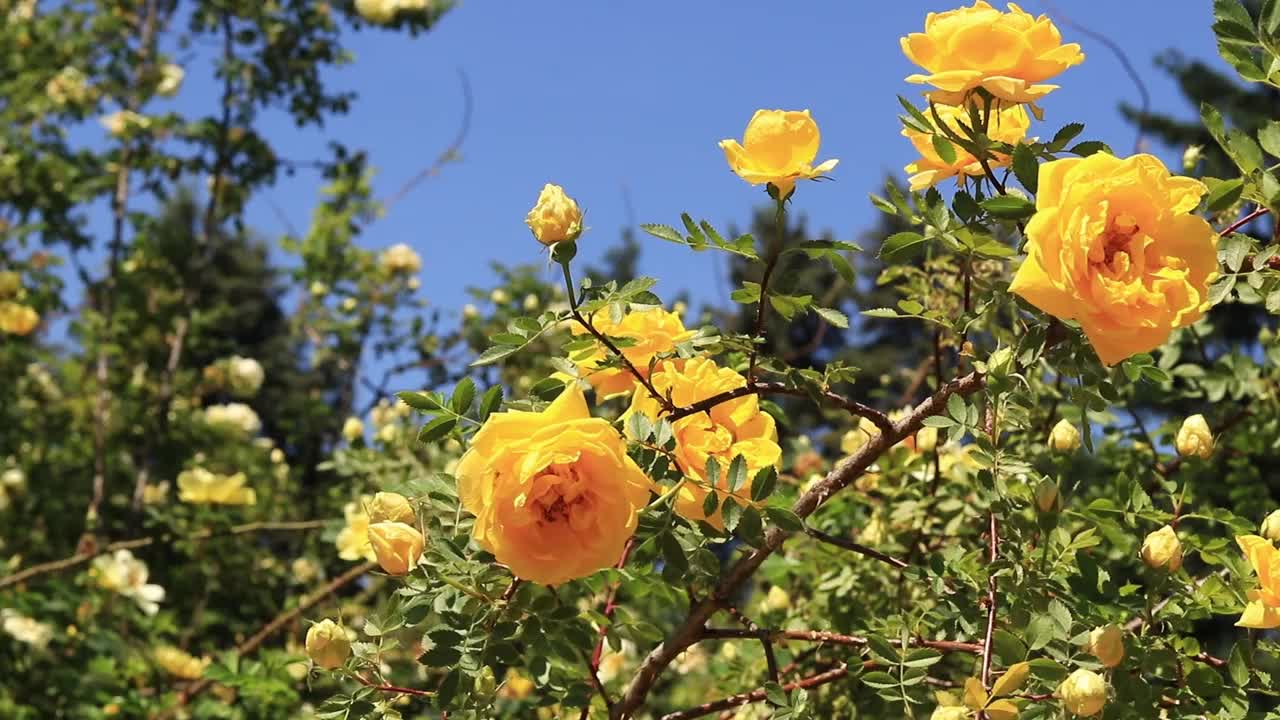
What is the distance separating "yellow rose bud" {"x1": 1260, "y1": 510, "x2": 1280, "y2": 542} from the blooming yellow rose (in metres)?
2.66

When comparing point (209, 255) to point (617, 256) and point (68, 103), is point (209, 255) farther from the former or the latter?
point (617, 256)

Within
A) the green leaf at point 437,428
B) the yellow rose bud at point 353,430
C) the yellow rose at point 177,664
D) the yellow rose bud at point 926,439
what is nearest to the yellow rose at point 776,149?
the green leaf at point 437,428

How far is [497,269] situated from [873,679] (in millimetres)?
3177

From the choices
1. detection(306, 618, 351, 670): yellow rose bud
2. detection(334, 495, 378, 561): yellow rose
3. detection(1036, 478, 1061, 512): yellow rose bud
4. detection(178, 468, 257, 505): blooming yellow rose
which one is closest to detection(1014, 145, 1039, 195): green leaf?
detection(1036, 478, 1061, 512): yellow rose bud

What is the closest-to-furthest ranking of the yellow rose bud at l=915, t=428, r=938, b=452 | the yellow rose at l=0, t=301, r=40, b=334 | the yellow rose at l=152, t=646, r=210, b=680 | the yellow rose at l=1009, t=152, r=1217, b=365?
the yellow rose at l=1009, t=152, r=1217, b=365
the yellow rose bud at l=915, t=428, r=938, b=452
the yellow rose at l=152, t=646, r=210, b=680
the yellow rose at l=0, t=301, r=40, b=334

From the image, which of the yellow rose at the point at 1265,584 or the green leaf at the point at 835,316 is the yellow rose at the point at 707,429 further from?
the yellow rose at the point at 1265,584

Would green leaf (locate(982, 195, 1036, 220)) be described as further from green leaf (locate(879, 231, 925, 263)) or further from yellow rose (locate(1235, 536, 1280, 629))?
yellow rose (locate(1235, 536, 1280, 629))

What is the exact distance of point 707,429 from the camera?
1.04 meters

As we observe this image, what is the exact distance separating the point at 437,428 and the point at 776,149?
14.3 inches

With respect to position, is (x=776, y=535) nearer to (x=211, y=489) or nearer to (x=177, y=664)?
(x=177, y=664)

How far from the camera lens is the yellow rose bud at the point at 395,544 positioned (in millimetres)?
983

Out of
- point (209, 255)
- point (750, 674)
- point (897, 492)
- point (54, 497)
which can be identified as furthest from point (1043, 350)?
point (54, 497)

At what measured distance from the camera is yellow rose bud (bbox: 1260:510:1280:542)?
3.59 ft

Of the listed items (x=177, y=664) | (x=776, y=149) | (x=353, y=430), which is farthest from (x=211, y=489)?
(x=776, y=149)
